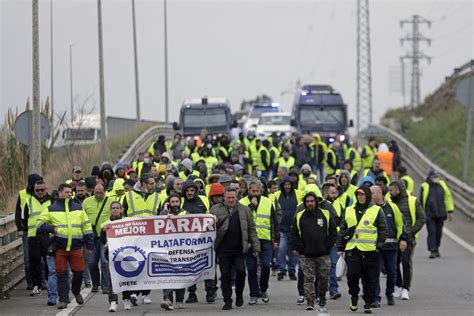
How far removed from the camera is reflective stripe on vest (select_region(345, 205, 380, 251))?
18172mm

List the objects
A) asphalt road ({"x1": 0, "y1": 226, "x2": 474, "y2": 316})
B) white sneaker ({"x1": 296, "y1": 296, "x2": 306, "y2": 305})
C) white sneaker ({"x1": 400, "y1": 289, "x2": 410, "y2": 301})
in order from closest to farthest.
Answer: asphalt road ({"x1": 0, "y1": 226, "x2": 474, "y2": 316}), white sneaker ({"x1": 296, "y1": 296, "x2": 306, "y2": 305}), white sneaker ({"x1": 400, "y1": 289, "x2": 410, "y2": 301})

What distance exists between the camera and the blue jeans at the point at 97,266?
20.7 meters

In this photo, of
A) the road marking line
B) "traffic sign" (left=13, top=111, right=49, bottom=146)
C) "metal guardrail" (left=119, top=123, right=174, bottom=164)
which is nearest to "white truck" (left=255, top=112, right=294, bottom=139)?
"metal guardrail" (left=119, top=123, right=174, bottom=164)

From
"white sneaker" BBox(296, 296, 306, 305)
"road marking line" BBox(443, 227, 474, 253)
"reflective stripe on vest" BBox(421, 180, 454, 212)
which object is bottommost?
"road marking line" BBox(443, 227, 474, 253)

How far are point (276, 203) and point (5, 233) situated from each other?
166 inches

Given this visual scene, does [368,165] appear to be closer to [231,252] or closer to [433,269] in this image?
[433,269]

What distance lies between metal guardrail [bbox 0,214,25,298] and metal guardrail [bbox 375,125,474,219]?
50.4 feet

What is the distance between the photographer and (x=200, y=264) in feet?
62.8

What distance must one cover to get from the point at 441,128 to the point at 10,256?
3843 centimetres

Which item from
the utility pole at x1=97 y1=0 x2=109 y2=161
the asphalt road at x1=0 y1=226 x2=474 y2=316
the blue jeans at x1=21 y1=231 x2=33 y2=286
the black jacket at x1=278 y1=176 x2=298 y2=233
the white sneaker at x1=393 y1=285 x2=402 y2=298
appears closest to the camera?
the asphalt road at x1=0 y1=226 x2=474 y2=316

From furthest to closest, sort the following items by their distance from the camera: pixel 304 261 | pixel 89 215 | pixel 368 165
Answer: pixel 368 165 < pixel 89 215 < pixel 304 261

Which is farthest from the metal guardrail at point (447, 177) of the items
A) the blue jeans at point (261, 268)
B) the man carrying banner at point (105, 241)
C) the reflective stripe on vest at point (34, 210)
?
the man carrying banner at point (105, 241)

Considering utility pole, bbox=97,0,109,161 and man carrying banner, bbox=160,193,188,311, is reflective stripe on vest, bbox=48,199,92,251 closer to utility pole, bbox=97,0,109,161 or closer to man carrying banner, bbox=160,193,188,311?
man carrying banner, bbox=160,193,188,311

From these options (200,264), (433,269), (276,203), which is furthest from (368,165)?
(200,264)
